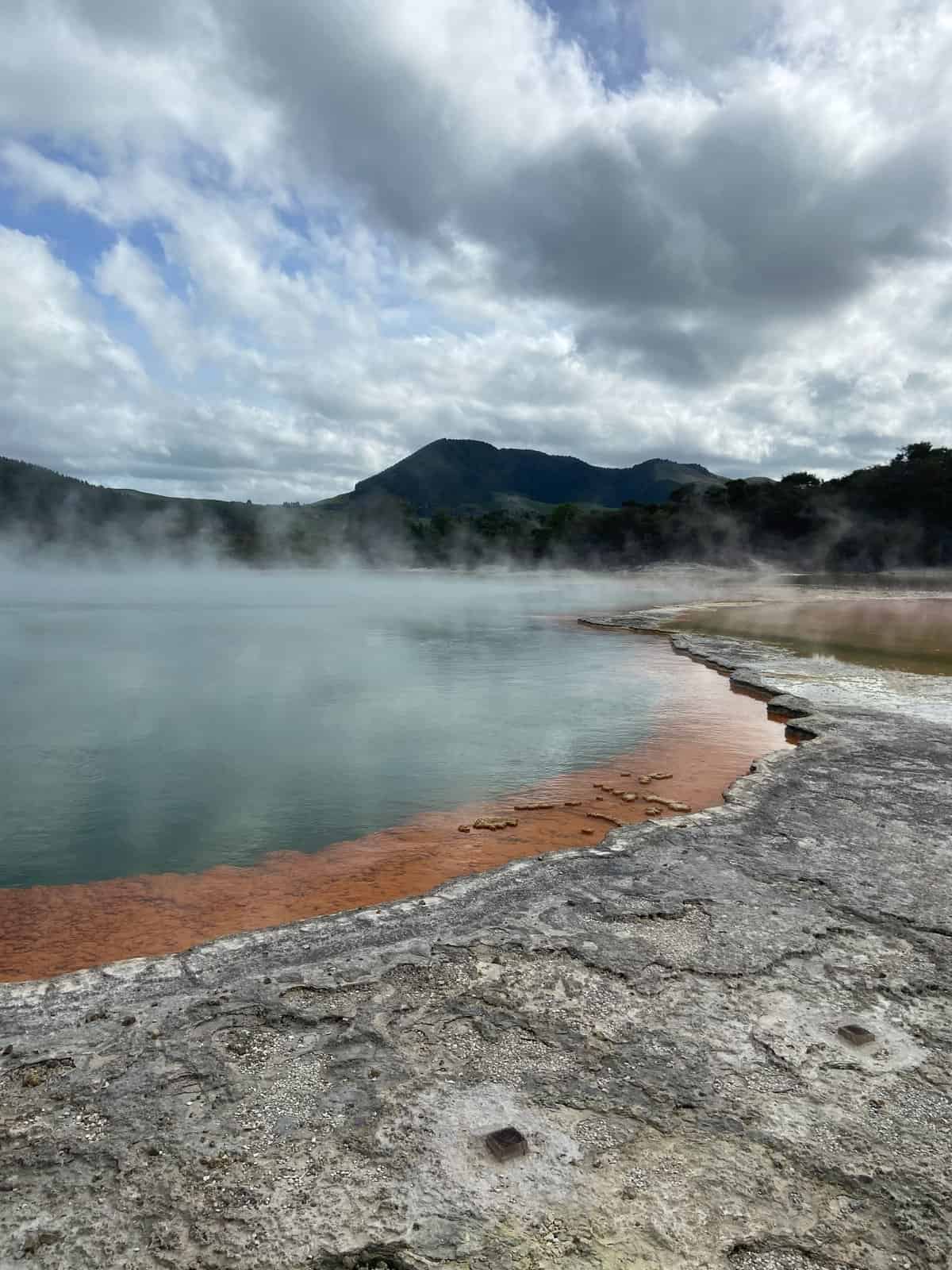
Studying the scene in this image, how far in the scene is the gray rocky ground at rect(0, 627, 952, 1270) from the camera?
2.22 meters

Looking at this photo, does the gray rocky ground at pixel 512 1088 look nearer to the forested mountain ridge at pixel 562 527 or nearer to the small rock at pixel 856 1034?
the small rock at pixel 856 1034

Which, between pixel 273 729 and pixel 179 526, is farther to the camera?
pixel 179 526

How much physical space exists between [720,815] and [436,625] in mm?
19575

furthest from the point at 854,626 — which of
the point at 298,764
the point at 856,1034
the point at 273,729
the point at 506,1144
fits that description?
the point at 506,1144

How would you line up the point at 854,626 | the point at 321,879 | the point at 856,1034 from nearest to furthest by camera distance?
the point at 856,1034, the point at 321,879, the point at 854,626

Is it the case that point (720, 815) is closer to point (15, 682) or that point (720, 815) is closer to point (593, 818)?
point (593, 818)

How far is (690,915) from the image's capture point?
4195 mm

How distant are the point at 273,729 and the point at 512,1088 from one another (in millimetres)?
8757

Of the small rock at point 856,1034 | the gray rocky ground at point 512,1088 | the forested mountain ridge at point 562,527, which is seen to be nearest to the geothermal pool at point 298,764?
the gray rocky ground at point 512,1088

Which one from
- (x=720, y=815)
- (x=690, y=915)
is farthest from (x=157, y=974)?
(x=720, y=815)

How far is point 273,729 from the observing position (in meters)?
11.0

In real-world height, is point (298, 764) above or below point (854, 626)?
below

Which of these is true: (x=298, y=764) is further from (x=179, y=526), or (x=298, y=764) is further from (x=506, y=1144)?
(x=179, y=526)

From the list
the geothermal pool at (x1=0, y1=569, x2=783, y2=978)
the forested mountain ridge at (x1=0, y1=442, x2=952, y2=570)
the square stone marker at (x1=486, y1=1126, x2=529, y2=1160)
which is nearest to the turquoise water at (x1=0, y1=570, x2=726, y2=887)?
the geothermal pool at (x1=0, y1=569, x2=783, y2=978)
